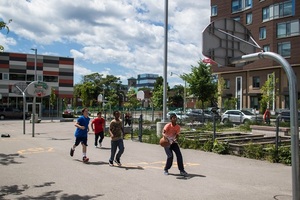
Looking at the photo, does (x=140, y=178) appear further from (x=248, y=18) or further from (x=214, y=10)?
(x=214, y=10)

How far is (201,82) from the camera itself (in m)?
44.0

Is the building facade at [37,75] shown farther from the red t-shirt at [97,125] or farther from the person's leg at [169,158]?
the person's leg at [169,158]

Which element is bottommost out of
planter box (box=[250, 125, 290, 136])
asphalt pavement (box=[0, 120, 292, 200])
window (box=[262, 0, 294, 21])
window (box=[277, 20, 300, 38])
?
asphalt pavement (box=[0, 120, 292, 200])

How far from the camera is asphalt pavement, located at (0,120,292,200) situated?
712 cm

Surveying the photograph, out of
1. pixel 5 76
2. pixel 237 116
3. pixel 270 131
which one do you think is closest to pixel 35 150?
pixel 270 131

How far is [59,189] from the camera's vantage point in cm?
Result: 746

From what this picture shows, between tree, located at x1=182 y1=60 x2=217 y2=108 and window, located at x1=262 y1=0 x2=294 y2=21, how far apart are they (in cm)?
1155

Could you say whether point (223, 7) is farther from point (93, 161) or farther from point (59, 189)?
point (59, 189)

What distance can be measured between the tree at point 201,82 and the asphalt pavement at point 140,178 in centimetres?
3182

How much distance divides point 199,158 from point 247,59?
21.0 ft

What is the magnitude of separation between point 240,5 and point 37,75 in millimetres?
32516

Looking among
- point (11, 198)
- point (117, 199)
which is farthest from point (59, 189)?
point (117, 199)

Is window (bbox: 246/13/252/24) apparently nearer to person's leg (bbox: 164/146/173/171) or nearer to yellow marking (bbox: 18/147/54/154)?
yellow marking (bbox: 18/147/54/154)

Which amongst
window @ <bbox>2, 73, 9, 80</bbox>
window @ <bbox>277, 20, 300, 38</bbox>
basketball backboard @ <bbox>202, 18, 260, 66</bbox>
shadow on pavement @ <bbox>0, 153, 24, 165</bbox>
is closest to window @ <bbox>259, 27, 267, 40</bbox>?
window @ <bbox>277, 20, 300, 38</bbox>
